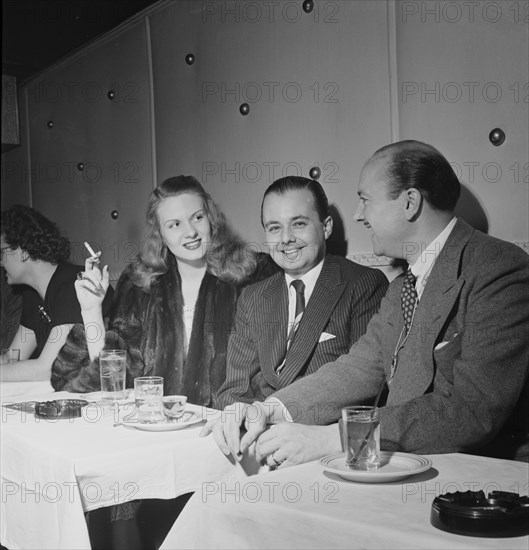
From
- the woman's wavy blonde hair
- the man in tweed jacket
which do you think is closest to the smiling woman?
the woman's wavy blonde hair

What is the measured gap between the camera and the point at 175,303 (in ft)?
8.21

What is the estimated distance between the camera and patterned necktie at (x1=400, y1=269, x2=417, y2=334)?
1.82 metres

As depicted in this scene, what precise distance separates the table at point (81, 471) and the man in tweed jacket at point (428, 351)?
14cm

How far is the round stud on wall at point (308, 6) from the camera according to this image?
2271mm

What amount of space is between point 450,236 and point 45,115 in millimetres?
1649

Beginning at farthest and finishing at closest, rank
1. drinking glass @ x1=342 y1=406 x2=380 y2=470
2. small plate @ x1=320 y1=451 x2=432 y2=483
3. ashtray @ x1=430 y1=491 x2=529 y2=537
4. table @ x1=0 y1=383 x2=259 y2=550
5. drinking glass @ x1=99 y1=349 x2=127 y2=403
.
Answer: drinking glass @ x1=99 y1=349 x2=127 y2=403 < table @ x1=0 y1=383 x2=259 y2=550 < drinking glass @ x1=342 y1=406 x2=380 y2=470 < small plate @ x1=320 y1=451 x2=432 y2=483 < ashtray @ x1=430 y1=491 x2=529 y2=537

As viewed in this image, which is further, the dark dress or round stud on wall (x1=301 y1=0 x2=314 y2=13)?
the dark dress

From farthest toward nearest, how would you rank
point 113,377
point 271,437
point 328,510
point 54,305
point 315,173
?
point 54,305 < point 315,173 < point 113,377 < point 271,437 < point 328,510

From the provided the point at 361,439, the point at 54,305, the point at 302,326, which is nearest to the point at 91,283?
the point at 54,305

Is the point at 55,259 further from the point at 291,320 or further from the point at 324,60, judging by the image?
the point at 324,60

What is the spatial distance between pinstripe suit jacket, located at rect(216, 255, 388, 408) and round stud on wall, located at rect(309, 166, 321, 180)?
0.84ft

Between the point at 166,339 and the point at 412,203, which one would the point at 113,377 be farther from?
the point at 412,203

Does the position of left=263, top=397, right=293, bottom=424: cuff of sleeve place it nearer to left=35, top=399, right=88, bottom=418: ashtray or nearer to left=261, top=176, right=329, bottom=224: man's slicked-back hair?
left=35, top=399, right=88, bottom=418: ashtray

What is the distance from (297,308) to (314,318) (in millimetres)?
73
